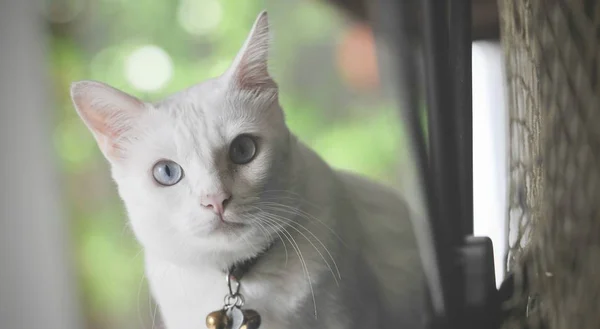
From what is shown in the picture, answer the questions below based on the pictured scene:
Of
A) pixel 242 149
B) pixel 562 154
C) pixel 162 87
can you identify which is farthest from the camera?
pixel 162 87

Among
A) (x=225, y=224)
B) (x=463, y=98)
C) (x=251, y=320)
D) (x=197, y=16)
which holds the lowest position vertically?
(x=251, y=320)

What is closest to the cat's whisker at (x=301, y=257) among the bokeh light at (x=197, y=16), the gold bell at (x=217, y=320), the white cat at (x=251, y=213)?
the white cat at (x=251, y=213)

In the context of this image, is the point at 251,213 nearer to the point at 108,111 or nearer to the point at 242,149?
the point at 242,149

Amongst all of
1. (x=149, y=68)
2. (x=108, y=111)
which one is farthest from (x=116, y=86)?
(x=108, y=111)

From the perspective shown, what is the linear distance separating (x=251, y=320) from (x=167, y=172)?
0.67 ft

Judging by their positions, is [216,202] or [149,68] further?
[149,68]

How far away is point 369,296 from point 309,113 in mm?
257

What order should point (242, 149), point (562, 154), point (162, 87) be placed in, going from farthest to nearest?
point (162, 87)
point (242, 149)
point (562, 154)

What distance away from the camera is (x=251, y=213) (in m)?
0.65

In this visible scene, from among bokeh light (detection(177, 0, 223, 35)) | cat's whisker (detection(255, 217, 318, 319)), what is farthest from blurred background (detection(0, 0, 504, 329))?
cat's whisker (detection(255, 217, 318, 319))

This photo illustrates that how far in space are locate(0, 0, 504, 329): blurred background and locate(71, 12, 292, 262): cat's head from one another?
8 cm

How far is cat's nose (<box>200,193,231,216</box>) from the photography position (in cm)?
62

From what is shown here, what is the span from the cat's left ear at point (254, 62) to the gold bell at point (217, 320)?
277 millimetres

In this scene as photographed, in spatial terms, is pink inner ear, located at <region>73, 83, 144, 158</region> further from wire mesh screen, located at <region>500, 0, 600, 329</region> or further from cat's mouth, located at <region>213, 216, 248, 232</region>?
wire mesh screen, located at <region>500, 0, 600, 329</region>
